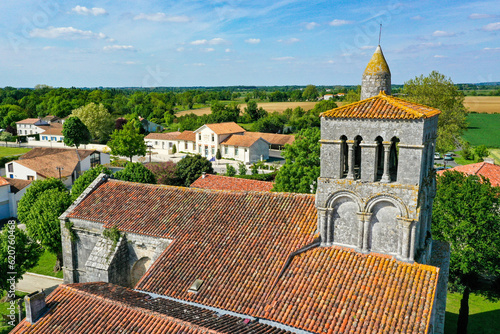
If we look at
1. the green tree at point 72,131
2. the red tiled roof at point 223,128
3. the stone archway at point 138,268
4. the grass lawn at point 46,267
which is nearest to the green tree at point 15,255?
the grass lawn at point 46,267

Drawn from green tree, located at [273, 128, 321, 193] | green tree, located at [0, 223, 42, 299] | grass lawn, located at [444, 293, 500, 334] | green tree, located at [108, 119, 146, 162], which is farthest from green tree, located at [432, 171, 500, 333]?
green tree, located at [108, 119, 146, 162]

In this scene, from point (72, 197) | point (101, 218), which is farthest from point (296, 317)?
point (72, 197)

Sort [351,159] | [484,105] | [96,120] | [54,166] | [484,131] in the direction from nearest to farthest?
[351,159] → [54,166] → [96,120] → [484,131] → [484,105]

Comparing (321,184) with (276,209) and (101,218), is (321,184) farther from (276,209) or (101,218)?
(101,218)

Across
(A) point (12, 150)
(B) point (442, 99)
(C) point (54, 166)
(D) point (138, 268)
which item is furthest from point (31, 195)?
(A) point (12, 150)

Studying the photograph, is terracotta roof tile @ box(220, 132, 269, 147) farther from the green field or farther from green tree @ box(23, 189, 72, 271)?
the green field

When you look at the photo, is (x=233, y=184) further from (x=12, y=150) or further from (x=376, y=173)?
(x=12, y=150)
